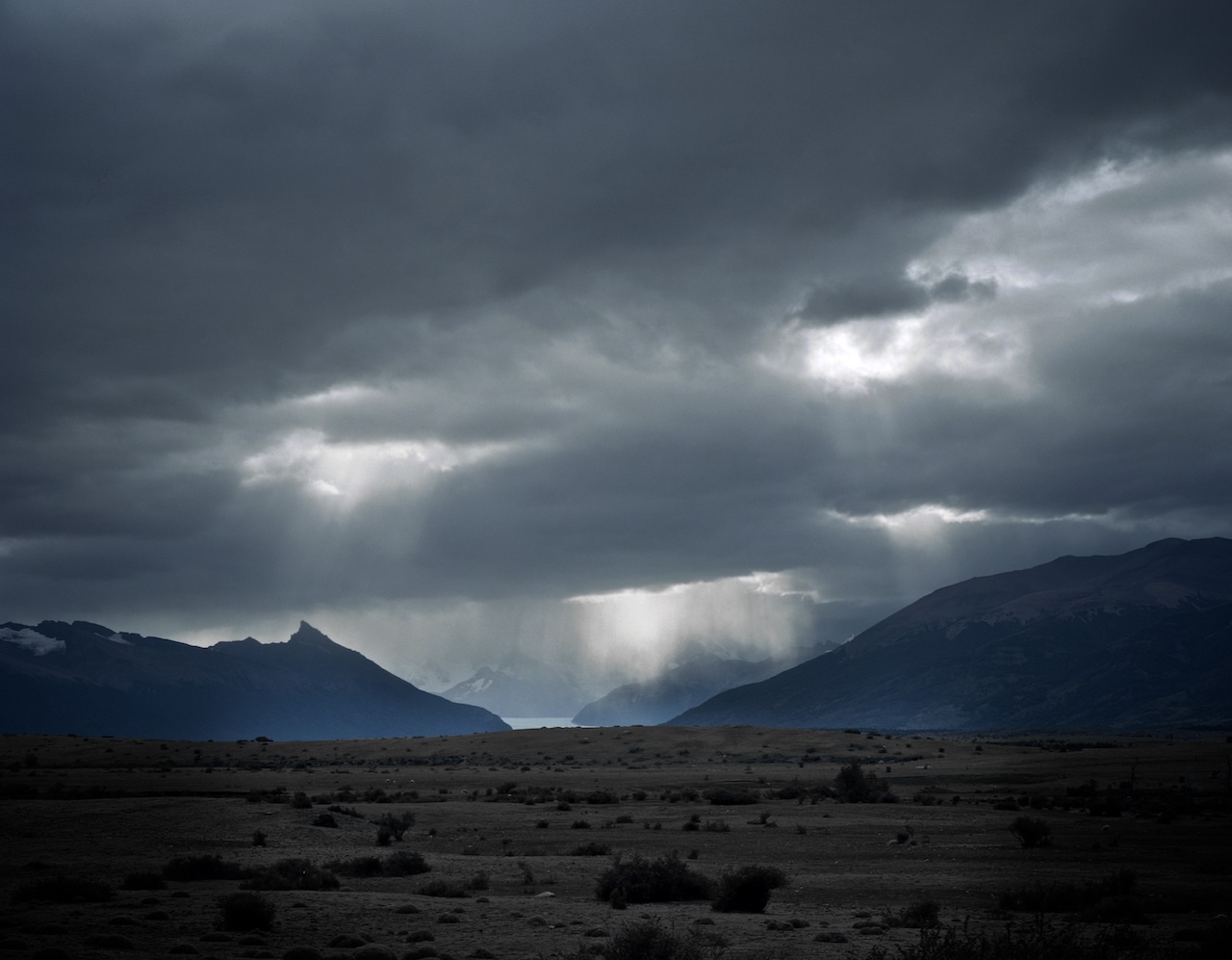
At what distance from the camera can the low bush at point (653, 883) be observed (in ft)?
92.4

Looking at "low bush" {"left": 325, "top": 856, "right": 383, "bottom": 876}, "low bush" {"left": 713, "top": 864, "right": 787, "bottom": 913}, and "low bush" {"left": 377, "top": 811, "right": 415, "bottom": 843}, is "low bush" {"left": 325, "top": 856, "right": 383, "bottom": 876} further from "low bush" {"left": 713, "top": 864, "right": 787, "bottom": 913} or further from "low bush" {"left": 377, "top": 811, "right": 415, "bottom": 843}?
"low bush" {"left": 713, "top": 864, "right": 787, "bottom": 913}

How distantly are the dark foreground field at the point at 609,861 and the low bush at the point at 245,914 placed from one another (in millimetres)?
81

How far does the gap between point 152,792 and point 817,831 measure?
136 feet

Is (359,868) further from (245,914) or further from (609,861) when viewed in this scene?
(245,914)

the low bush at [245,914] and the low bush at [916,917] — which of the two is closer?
the low bush at [245,914]

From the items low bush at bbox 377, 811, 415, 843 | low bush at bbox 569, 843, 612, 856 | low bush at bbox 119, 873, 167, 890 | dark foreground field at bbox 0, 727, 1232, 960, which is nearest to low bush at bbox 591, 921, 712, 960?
dark foreground field at bbox 0, 727, 1232, 960

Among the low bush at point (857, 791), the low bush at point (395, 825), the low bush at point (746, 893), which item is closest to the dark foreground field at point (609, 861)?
the low bush at point (395, 825)

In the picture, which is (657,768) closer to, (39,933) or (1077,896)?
(1077,896)

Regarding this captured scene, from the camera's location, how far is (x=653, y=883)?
2834 cm

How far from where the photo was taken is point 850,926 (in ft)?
77.4

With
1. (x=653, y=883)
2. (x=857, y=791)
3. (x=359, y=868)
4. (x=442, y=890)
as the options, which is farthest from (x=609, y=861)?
(x=857, y=791)

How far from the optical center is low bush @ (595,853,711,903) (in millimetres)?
28169

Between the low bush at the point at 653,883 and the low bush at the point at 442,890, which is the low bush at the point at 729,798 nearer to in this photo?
the low bush at the point at 653,883

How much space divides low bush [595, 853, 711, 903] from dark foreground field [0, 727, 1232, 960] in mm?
294
